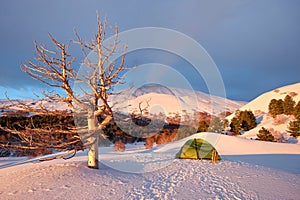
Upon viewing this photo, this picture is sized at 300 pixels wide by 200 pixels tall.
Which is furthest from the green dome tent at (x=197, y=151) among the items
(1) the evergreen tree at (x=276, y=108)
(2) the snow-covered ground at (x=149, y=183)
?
(1) the evergreen tree at (x=276, y=108)

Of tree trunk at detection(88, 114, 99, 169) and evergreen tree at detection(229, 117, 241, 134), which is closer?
tree trunk at detection(88, 114, 99, 169)

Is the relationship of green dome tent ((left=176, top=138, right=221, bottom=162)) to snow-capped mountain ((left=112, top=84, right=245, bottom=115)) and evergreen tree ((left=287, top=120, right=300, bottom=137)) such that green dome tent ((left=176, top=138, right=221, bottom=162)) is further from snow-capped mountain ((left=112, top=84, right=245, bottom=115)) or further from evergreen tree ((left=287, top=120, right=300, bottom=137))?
evergreen tree ((left=287, top=120, right=300, bottom=137))

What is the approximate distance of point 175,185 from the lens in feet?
18.0

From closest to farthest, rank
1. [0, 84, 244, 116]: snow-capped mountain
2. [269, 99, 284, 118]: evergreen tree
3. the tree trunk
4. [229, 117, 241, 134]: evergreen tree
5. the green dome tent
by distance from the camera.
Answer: the tree trunk < [0, 84, 244, 116]: snow-capped mountain < the green dome tent < [269, 99, 284, 118]: evergreen tree < [229, 117, 241, 134]: evergreen tree

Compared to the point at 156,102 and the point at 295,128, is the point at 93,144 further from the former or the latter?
the point at 156,102

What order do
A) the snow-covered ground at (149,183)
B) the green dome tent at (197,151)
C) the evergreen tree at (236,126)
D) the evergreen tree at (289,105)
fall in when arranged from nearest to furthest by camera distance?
the snow-covered ground at (149,183)
the green dome tent at (197,151)
the evergreen tree at (289,105)
the evergreen tree at (236,126)

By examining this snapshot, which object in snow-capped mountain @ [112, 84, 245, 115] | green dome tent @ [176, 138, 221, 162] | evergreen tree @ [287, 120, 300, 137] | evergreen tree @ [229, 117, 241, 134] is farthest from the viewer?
evergreen tree @ [229, 117, 241, 134]

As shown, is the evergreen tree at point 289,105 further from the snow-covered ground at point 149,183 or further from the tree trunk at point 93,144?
the tree trunk at point 93,144

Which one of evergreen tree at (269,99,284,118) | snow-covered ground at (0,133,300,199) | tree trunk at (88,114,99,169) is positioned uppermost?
evergreen tree at (269,99,284,118)

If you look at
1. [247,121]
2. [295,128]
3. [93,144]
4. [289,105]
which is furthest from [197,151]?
A: [289,105]

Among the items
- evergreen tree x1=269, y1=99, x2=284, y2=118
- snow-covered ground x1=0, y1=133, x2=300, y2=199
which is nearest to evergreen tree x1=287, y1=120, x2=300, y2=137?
evergreen tree x1=269, y1=99, x2=284, y2=118

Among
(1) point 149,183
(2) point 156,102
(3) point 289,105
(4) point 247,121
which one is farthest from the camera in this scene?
(2) point 156,102

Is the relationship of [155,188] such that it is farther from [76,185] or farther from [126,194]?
[76,185]

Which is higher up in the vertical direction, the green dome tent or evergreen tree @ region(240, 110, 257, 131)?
evergreen tree @ region(240, 110, 257, 131)
